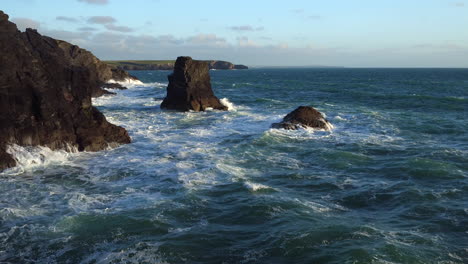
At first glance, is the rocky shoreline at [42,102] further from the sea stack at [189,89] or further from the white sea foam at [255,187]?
the sea stack at [189,89]

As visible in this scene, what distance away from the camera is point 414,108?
53.6m

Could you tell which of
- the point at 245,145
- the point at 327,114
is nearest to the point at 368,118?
the point at 327,114

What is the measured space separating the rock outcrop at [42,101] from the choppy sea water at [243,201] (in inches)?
46.3

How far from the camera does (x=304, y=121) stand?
117ft

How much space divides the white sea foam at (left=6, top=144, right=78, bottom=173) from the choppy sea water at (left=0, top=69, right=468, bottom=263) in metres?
0.08

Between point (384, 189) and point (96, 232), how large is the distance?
12.3 meters

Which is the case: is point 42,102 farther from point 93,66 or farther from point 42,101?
point 93,66

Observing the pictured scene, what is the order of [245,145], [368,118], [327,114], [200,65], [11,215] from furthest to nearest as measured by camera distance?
[200,65], [327,114], [368,118], [245,145], [11,215]

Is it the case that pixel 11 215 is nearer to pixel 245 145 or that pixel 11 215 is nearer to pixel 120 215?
pixel 120 215

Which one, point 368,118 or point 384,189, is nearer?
point 384,189

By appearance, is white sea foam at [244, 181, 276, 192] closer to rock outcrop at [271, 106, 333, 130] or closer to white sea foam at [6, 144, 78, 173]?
white sea foam at [6, 144, 78, 173]

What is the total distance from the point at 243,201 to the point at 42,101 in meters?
14.4

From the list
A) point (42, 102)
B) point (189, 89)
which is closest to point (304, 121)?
point (189, 89)

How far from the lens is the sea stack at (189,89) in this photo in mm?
48656
